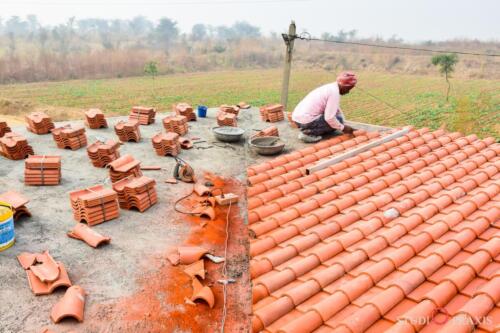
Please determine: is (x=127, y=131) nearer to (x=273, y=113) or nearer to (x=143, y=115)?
(x=143, y=115)

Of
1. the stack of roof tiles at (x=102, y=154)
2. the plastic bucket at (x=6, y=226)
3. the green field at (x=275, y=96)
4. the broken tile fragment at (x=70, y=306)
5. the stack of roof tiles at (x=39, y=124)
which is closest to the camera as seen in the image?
the broken tile fragment at (x=70, y=306)

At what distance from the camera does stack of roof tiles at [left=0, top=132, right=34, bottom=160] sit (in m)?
8.62

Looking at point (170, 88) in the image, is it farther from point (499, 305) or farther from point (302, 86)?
point (499, 305)

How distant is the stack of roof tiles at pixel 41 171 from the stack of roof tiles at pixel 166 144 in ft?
7.98

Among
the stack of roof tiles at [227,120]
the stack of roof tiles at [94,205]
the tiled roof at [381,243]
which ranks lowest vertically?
the stack of roof tiles at [94,205]

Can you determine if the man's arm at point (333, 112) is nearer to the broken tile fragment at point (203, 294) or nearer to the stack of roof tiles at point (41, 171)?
the broken tile fragment at point (203, 294)

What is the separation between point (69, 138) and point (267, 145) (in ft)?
15.4

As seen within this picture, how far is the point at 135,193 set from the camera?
22.4ft

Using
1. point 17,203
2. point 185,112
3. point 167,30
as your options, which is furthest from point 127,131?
point 167,30

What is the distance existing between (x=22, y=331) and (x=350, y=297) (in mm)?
3420

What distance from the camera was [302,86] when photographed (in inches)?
1673

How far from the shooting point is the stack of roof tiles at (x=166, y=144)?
368 inches

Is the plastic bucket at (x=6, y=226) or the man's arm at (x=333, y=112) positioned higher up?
the man's arm at (x=333, y=112)

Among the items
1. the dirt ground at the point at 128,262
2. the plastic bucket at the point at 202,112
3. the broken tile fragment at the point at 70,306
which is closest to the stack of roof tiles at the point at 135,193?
the dirt ground at the point at 128,262
